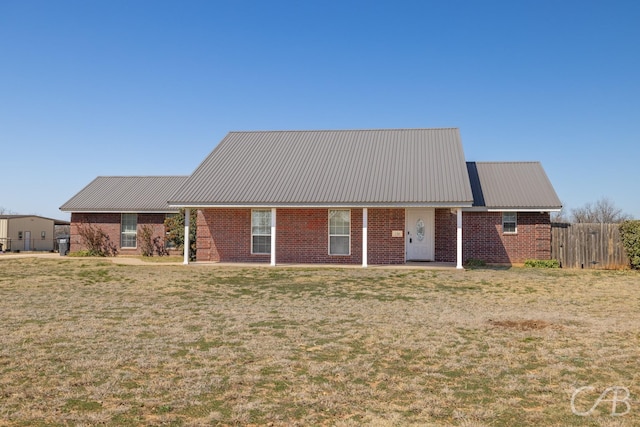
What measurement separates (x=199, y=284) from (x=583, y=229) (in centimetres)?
1582

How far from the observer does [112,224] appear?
94.3ft

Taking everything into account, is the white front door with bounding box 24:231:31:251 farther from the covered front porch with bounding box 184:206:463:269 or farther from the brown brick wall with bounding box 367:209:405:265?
the brown brick wall with bounding box 367:209:405:265

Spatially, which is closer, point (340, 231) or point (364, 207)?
point (364, 207)

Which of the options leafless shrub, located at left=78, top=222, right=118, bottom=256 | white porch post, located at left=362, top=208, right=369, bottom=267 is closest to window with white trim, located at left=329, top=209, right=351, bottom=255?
white porch post, located at left=362, top=208, right=369, bottom=267

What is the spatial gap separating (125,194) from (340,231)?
14750mm

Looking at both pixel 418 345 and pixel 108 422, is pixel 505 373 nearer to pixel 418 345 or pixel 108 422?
pixel 418 345

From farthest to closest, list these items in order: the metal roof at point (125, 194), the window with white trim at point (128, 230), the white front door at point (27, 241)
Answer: the white front door at point (27, 241)
the window with white trim at point (128, 230)
the metal roof at point (125, 194)

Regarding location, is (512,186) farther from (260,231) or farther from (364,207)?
(260,231)

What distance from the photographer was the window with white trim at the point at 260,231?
2205 centimetres

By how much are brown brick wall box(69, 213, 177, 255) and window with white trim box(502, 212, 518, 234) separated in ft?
56.9

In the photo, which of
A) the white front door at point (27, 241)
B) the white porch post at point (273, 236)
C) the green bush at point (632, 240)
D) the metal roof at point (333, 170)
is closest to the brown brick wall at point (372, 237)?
the metal roof at point (333, 170)

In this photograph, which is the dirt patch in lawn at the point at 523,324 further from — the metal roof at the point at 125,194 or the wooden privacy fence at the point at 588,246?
the metal roof at the point at 125,194

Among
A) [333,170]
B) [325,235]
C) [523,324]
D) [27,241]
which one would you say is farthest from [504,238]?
[27,241]

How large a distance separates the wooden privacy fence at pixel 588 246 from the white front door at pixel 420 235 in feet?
16.6
